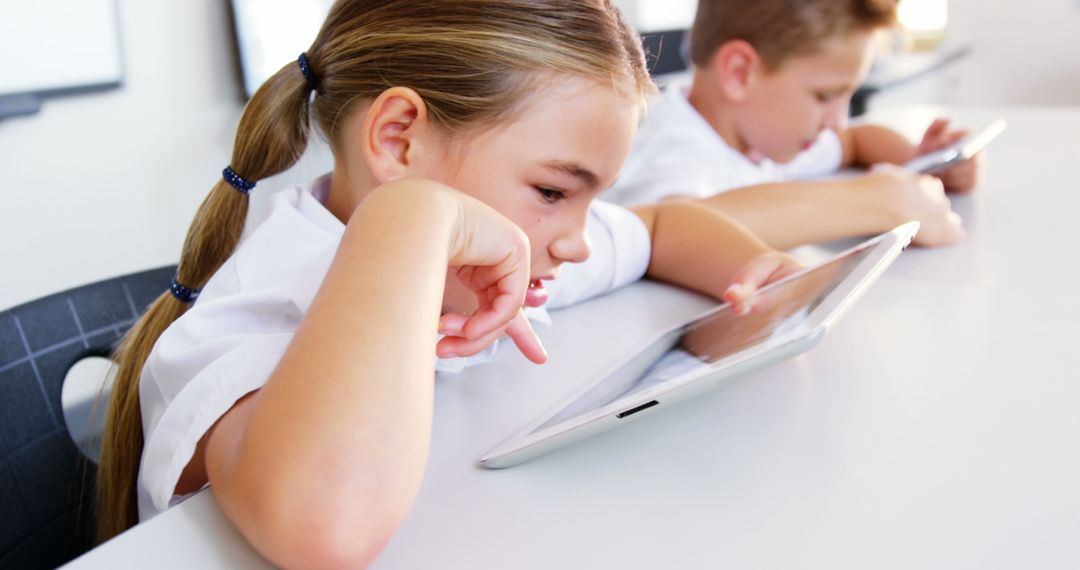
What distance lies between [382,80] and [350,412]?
0.32 meters

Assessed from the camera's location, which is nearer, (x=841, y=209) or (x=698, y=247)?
(x=698, y=247)

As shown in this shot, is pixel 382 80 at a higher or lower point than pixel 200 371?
higher

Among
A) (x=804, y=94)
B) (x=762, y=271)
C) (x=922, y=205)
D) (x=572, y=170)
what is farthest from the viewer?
(x=804, y=94)

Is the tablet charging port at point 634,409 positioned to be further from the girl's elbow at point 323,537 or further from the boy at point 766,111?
the boy at point 766,111

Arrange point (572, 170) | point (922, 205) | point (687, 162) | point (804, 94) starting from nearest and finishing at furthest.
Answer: point (572, 170), point (922, 205), point (687, 162), point (804, 94)

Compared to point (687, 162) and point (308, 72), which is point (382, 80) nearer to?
point (308, 72)

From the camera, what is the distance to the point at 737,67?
1428 mm

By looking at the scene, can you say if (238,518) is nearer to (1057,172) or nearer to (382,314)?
(382,314)

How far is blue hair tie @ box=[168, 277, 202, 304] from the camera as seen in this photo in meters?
0.71

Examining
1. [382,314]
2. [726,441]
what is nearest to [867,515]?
[726,441]

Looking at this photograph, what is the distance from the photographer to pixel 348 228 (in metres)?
0.51

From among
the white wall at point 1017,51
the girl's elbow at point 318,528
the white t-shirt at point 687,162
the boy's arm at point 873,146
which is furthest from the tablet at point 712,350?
the white wall at point 1017,51

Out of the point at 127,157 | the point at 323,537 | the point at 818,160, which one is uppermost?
the point at 323,537

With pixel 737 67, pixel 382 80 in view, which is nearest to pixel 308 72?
pixel 382 80
